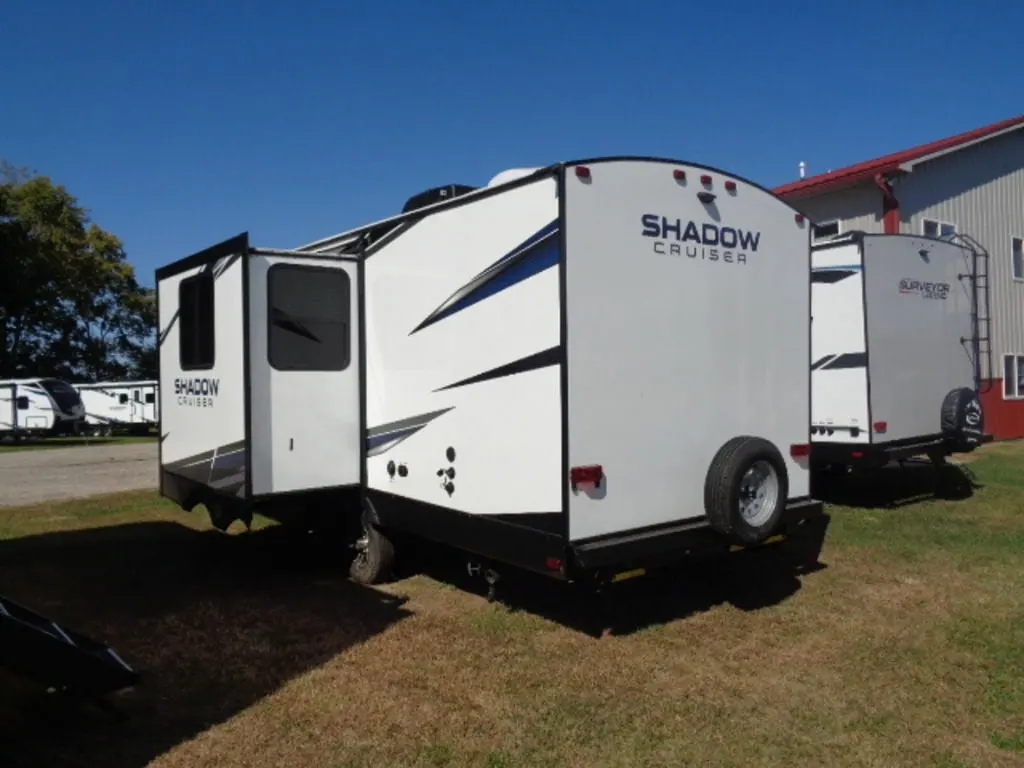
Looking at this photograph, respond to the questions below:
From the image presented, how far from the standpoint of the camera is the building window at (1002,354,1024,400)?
17.7 meters

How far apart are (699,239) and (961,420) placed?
6090mm

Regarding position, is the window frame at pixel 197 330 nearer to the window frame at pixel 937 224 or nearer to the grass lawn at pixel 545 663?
the grass lawn at pixel 545 663

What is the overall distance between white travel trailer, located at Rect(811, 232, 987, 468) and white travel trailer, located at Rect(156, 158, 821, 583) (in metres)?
3.53

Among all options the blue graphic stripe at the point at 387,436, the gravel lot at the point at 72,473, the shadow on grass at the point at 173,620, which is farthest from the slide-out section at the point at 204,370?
the gravel lot at the point at 72,473

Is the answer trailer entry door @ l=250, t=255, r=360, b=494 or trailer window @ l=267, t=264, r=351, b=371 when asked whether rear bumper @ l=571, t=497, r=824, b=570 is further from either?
trailer window @ l=267, t=264, r=351, b=371

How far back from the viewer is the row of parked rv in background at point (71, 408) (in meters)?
29.3

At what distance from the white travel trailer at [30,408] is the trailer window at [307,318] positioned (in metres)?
26.9

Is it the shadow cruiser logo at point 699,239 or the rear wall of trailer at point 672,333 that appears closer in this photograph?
the rear wall of trailer at point 672,333

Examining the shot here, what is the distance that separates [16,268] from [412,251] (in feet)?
95.1

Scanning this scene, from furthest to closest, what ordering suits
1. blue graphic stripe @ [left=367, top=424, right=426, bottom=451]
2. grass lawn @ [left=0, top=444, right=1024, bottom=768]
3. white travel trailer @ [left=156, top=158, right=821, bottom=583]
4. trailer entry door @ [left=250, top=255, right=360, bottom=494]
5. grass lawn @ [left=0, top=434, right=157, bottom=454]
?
grass lawn @ [left=0, top=434, right=157, bottom=454]
trailer entry door @ [left=250, top=255, right=360, bottom=494]
blue graphic stripe @ [left=367, top=424, right=426, bottom=451]
white travel trailer @ [left=156, top=158, right=821, bottom=583]
grass lawn @ [left=0, top=444, right=1024, bottom=768]

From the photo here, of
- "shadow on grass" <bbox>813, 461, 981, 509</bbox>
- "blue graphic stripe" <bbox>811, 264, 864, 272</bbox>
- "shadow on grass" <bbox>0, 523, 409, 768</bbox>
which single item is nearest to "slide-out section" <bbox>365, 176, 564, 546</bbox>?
"shadow on grass" <bbox>0, 523, 409, 768</bbox>

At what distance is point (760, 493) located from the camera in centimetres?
566

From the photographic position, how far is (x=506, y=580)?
6746 mm

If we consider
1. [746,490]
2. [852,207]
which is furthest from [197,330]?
[852,207]
